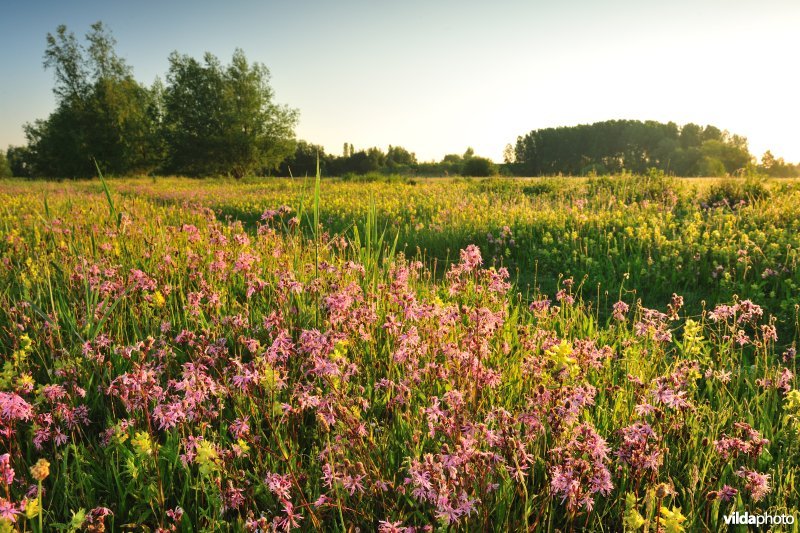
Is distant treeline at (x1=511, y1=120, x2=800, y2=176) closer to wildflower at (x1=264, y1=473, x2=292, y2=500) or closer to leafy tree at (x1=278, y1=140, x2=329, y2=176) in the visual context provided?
leafy tree at (x1=278, y1=140, x2=329, y2=176)

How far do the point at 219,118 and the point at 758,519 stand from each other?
58798 millimetres

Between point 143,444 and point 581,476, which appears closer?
point 581,476

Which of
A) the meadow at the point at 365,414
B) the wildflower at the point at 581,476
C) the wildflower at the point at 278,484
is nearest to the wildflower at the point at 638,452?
the meadow at the point at 365,414

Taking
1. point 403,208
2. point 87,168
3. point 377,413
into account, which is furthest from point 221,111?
point 377,413

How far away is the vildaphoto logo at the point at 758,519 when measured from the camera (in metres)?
2.13

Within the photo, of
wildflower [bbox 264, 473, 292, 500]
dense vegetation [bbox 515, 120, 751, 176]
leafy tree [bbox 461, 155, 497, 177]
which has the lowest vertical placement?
wildflower [bbox 264, 473, 292, 500]

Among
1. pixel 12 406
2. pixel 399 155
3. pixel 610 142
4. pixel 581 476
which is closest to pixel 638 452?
pixel 581 476

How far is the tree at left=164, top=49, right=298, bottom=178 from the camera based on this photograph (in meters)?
53.9

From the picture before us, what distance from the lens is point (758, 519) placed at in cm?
221

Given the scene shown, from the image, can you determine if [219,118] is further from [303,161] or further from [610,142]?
[610,142]

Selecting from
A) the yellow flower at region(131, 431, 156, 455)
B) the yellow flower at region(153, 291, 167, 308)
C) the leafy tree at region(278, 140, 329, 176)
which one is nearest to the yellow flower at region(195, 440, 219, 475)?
the yellow flower at region(131, 431, 156, 455)

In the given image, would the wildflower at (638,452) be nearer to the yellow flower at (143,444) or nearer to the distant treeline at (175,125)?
the yellow flower at (143,444)

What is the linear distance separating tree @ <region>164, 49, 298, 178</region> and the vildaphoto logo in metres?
55.7

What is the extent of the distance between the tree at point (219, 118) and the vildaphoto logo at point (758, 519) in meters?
55.7
